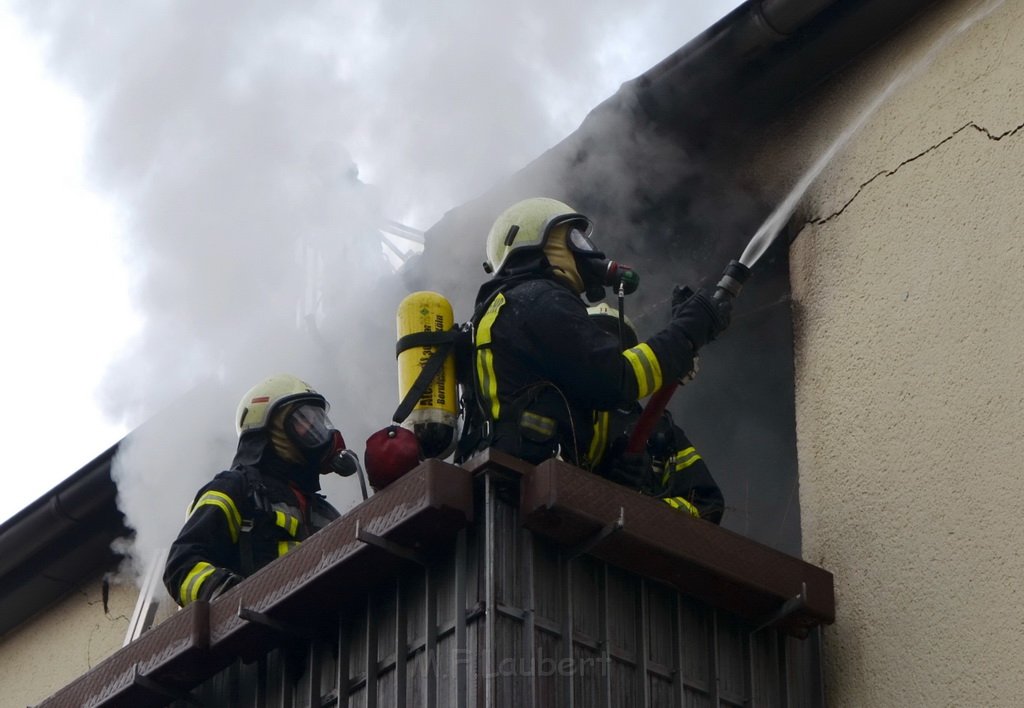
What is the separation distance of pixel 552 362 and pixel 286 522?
1.63 meters

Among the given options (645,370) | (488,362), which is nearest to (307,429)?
(488,362)

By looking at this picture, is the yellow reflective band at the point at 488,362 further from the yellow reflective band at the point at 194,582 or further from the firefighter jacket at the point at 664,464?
the yellow reflective band at the point at 194,582

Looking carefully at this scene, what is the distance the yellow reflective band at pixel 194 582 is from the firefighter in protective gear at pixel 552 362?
1.14 metres

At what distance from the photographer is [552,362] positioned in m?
6.66

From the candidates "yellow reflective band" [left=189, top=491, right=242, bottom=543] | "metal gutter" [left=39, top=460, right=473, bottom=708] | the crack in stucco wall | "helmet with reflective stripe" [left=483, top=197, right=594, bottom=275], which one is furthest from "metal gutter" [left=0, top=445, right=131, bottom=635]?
the crack in stucco wall

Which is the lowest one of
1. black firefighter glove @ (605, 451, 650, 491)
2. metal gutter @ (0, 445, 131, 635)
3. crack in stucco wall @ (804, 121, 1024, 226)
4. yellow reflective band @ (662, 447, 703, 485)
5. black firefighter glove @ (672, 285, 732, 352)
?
black firefighter glove @ (605, 451, 650, 491)

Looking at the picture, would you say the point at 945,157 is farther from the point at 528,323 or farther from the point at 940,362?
the point at 528,323

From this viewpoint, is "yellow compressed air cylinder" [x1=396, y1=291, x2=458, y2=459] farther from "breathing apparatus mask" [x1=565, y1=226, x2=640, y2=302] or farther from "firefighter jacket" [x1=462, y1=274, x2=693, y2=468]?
"breathing apparatus mask" [x1=565, y1=226, x2=640, y2=302]

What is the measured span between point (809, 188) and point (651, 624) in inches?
85.6

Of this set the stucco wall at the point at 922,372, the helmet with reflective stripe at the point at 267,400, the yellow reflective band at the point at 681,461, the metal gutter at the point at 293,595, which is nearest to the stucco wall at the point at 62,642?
the helmet with reflective stripe at the point at 267,400

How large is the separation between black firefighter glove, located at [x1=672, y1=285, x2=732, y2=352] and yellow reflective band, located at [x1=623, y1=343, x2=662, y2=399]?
0.53ft

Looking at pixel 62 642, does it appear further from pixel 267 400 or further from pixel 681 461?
pixel 681 461

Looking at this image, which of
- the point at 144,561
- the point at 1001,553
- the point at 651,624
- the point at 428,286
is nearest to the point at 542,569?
the point at 651,624

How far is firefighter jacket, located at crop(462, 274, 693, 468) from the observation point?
6.55 metres
